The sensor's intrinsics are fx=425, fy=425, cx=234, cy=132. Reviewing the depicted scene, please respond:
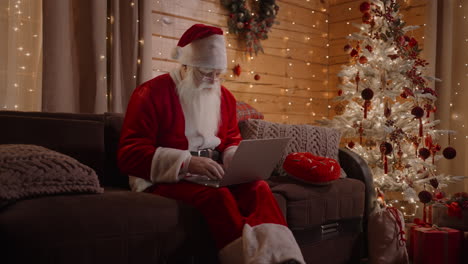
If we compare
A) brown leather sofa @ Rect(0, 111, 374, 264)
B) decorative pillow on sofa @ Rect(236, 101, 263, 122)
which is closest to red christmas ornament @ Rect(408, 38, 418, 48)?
brown leather sofa @ Rect(0, 111, 374, 264)

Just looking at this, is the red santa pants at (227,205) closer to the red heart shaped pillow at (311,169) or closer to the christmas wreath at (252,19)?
the red heart shaped pillow at (311,169)

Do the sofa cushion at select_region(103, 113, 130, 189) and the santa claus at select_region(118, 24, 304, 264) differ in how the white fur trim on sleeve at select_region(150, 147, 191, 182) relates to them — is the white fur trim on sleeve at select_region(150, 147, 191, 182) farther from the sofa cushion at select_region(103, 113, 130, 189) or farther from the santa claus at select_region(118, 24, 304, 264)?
the sofa cushion at select_region(103, 113, 130, 189)

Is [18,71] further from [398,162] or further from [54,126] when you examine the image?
[398,162]

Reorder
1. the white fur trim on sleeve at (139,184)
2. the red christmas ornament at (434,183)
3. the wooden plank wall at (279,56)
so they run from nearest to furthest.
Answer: the white fur trim on sleeve at (139,184) < the red christmas ornament at (434,183) < the wooden plank wall at (279,56)

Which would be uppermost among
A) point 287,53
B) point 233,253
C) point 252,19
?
point 252,19

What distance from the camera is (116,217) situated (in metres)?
1.38

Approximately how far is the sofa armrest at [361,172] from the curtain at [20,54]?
1.95 m

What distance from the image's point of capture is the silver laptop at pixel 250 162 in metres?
1.56

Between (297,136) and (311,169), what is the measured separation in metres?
0.39

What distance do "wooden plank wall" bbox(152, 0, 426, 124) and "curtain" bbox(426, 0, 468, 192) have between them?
0.36 metres

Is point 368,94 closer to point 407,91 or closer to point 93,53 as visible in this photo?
point 407,91

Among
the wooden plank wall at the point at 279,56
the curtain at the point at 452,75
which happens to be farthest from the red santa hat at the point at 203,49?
the curtain at the point at 452,75

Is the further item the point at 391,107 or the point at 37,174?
the point at 391,107

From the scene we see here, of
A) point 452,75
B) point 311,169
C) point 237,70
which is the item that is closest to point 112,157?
point 311,169
